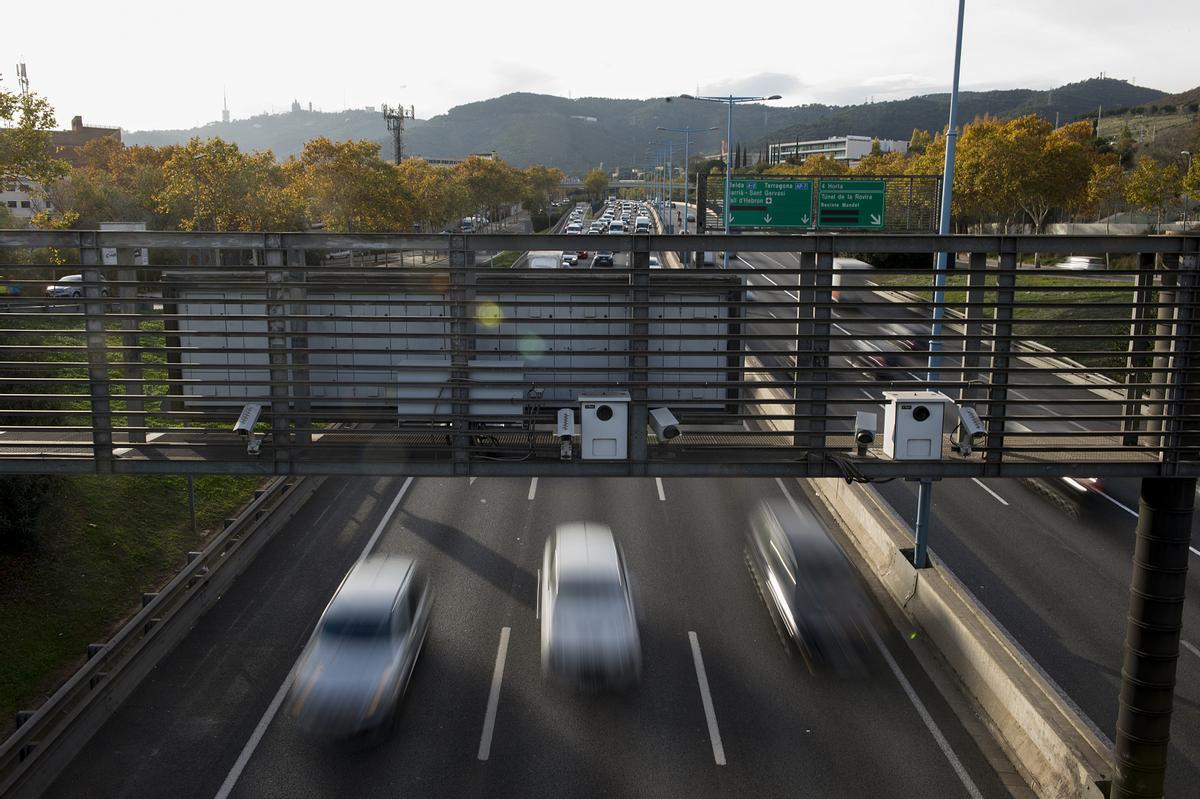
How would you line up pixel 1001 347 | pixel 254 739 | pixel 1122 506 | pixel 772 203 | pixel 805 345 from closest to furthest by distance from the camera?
pixel 1001 347, pixel 805 345, pixel 254 739, pixel 1122 506, pixel 772 203

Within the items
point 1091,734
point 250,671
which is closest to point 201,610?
point 250,671

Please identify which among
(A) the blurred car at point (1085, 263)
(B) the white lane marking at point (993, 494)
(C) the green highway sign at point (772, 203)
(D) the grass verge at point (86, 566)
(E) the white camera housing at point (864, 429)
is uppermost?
(C) the green highway sign at point (772, 203)

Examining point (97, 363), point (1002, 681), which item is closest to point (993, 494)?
point (1002, 681)

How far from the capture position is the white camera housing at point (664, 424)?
33.9 ft

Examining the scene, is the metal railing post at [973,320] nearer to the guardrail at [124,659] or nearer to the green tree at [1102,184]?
the guardrail at [124,659]

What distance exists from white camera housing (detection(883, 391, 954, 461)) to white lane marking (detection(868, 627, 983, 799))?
564 centimetres

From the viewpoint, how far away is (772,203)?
35.7 meters

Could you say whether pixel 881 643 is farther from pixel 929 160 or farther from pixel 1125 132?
pixel 1125 132

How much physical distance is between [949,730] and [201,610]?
13.6 metres

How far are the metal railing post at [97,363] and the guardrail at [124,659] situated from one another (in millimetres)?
4583

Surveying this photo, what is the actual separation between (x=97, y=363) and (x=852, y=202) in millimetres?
28397

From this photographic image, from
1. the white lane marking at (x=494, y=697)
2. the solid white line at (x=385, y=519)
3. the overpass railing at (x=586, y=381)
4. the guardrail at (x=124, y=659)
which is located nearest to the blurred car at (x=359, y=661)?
the white lane marking at (x=494, y=697)

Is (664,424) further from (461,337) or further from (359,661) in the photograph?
→ (359,661)

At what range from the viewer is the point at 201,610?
719 inches
